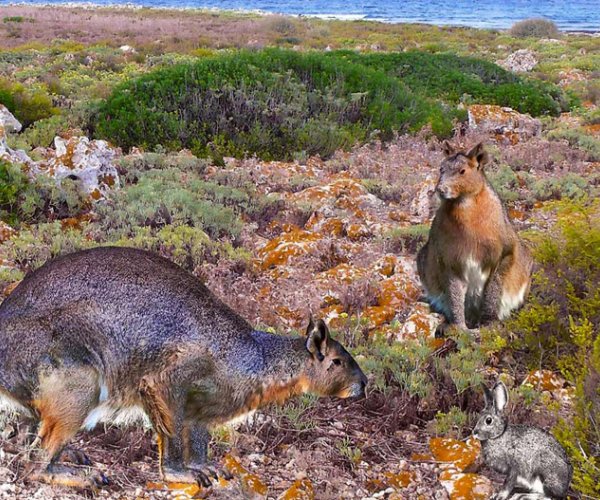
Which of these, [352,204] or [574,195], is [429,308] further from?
[574,195]

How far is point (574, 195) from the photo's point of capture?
10.1 meters

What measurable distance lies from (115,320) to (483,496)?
229 cm

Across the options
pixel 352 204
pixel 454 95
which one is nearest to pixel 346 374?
pixel 352 204

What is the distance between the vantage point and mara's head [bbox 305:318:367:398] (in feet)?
13.5

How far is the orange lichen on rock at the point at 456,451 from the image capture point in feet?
14.2

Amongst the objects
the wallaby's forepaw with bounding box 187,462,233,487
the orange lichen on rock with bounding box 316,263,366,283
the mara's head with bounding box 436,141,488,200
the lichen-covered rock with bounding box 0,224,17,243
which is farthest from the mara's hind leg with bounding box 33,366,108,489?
the lichen-covered rock with bounding box 0,224,17,243

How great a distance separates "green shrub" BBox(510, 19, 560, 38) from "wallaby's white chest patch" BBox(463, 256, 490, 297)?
5327 centimetres

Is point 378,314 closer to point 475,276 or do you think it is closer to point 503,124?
point 475,276

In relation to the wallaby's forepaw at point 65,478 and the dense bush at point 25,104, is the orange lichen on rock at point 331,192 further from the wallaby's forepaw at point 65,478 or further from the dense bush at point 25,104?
the dense bush at point 25,104

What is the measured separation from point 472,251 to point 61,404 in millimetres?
3585

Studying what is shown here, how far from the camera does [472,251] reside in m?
5.88

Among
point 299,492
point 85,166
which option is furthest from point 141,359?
point 85,166

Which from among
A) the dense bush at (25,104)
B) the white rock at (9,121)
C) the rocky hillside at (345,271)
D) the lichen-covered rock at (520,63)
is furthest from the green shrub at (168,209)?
the lichen-covered rock at (520,63)

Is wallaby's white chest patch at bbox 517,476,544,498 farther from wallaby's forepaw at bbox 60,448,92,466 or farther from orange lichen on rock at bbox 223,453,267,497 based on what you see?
wallaby's forepaw at bbox 60,448,92,466
